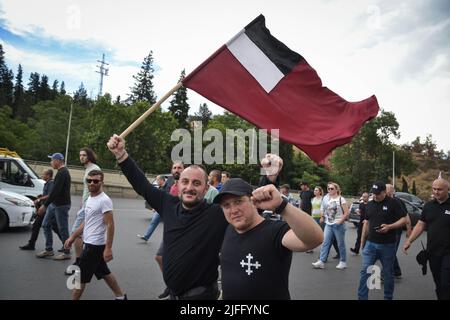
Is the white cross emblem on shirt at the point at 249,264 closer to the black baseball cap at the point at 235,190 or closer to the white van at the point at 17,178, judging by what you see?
the black baseball cap at the point at 235,190

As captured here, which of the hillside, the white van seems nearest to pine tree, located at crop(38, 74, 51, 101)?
the hillside

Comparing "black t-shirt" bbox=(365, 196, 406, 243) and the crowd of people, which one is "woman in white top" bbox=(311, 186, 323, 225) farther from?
the crowd of people

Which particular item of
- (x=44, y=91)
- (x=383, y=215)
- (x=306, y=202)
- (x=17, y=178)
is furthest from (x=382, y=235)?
(x=44, y=91)

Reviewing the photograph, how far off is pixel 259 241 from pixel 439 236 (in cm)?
367

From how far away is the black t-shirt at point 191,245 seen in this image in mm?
3061

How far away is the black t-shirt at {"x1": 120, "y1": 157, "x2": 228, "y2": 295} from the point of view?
10.0 ft

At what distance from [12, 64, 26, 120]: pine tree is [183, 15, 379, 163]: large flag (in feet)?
295

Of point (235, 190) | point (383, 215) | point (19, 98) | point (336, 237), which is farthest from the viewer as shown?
point (19, 98)

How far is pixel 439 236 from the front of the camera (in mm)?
5105

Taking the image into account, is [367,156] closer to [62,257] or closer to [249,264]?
[62,257]

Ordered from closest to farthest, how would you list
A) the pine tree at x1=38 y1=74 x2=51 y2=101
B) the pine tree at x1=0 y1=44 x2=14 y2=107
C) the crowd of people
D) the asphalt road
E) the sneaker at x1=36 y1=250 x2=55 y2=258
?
1. the crowd of people
2. the asphalt road
3. the sneaker at x1=36 y1=250 x2=55 y2=258
4. the pine tree at x1=0 y1=44 x2=14 y2=107
5. the pine tree at x1=38 y1=74 x2=51 y2=101

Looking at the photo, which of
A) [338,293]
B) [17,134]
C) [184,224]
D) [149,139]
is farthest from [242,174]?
[184,224]

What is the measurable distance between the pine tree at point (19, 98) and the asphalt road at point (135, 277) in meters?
84.9

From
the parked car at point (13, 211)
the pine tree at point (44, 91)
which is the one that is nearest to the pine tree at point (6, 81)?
the pine tree at point (44, 91)
